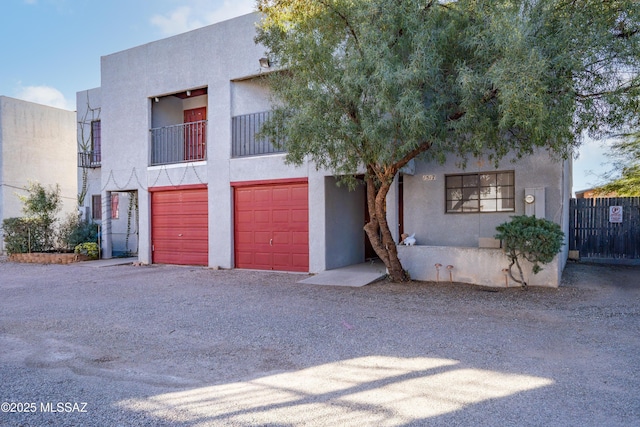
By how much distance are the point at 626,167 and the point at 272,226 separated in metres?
13.4

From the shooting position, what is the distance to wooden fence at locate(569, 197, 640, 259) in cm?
1227

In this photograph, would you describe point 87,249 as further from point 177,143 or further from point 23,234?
point 177,143

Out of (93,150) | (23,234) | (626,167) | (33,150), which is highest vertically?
(33,150)

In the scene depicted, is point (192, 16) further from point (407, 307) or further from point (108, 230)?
point (407, 307)

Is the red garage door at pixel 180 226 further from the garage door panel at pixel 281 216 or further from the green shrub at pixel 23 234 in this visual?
the green shrub at pixel 23 234

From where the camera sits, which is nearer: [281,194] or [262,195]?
[281,194]

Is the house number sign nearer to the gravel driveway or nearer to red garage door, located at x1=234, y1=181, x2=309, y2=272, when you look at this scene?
the gravel driveway

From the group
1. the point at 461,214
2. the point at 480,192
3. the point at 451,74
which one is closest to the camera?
the point at 451,74

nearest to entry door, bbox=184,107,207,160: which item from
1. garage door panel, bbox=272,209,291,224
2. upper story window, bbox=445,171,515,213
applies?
garage door panel, bbox=272,209,291,224

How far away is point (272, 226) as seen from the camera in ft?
39.4

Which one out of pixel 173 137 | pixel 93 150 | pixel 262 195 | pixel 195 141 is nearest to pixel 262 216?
pixel 262 195

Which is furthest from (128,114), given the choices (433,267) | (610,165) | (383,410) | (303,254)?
(610,165)

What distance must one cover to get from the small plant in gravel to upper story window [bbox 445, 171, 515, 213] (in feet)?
4.36

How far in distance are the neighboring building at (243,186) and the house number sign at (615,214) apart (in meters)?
1.87
